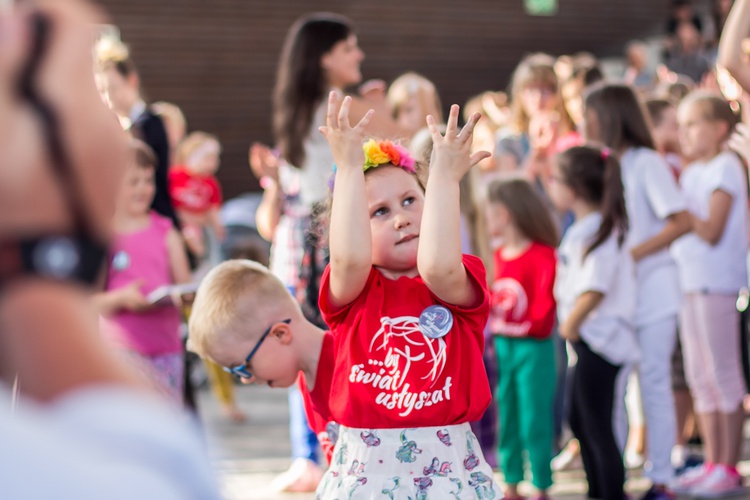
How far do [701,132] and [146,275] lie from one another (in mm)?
2548

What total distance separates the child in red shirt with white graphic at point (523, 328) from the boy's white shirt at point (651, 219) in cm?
37

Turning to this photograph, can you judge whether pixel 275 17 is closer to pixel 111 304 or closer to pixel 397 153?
pixel 111 304

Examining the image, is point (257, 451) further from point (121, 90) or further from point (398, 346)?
point (398, 346)

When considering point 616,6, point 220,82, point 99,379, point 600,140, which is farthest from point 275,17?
point 99,379

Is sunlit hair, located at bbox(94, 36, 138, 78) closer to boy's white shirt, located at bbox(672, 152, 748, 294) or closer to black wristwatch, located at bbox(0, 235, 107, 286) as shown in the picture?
boy's white shirt, located at bbox(672, 152, 748, 294)

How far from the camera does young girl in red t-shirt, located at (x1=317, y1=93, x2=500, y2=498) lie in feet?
7.89

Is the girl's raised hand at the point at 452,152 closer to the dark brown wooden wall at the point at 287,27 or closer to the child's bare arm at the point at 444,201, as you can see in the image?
the child's bare arm at the point at 444,201

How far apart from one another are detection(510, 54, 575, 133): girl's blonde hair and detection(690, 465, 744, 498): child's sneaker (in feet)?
7.39

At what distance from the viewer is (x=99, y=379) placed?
66cm

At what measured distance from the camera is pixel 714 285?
490 cm

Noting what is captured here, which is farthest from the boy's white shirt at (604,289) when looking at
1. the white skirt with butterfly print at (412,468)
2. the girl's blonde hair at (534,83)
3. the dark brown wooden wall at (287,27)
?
the dark brown wooden wall at (287,27)

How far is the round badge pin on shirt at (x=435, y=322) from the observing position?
2.50 meters

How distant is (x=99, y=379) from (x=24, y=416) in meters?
0.05

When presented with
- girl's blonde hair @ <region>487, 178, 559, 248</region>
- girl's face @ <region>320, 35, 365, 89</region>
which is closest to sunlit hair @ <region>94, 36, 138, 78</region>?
girl's face @ <region>320, 35, 365, 89</region>
